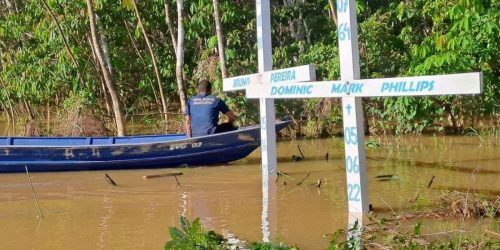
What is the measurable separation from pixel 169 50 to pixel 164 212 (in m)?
12.7

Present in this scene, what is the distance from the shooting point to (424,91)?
21.0ft

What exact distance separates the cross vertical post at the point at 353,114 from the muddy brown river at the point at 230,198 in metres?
0.36

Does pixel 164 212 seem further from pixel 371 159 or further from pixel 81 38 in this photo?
pixel 81 38

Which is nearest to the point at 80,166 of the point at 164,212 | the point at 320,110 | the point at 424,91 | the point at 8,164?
the point at 8,164

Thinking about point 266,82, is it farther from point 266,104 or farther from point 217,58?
point 217,58

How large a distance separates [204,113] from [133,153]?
1258 millimetres

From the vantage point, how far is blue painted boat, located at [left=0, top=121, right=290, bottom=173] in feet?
40.3

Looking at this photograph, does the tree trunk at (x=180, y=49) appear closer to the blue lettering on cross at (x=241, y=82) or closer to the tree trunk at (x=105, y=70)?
the tree trunk at (x=105, y=70)

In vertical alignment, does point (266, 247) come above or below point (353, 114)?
below

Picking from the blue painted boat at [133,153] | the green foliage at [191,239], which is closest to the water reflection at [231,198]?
the blue painted boat at [133,153]

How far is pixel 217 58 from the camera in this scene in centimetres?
1723

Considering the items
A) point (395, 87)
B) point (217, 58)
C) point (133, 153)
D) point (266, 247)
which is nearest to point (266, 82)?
point (395, 87)

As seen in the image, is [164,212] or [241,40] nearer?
[164,212]

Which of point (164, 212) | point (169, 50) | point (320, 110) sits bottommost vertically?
point (164, 212)
